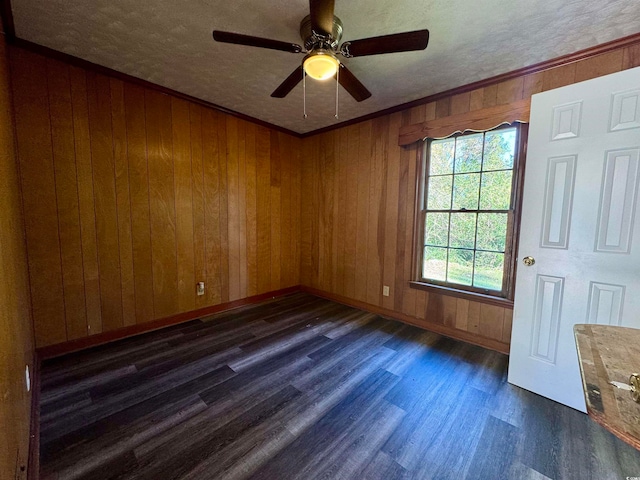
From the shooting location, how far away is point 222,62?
6.67ft

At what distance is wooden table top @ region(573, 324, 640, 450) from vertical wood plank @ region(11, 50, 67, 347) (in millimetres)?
3160

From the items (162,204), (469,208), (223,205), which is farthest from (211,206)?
(469,208)

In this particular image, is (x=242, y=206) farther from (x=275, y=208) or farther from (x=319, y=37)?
(x=319, y=37)

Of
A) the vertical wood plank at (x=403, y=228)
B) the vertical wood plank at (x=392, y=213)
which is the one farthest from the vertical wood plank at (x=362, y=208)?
the vertical wood plank at (x=403, y=228)

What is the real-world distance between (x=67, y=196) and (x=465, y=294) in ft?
11.8

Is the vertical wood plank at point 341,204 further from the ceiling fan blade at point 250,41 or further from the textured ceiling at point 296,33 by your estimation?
the ceiling fan blade at point 250,41

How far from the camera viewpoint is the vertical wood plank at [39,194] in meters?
1.87

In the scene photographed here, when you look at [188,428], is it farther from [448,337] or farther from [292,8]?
[292,8]

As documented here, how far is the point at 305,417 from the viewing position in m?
1.50

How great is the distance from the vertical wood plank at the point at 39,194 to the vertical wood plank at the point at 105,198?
0.86 ft

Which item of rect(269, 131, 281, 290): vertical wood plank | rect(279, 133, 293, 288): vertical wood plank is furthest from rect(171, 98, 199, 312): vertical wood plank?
rect(279, 133, 293, 288): vertical wood plank

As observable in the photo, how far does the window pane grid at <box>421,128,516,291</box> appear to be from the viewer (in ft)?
7.37

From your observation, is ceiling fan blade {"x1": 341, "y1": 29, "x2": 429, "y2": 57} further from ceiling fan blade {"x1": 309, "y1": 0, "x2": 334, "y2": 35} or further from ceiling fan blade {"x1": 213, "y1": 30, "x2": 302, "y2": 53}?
ceiling fan blade {"x1": 213, "y1": 30, "x2": 302, "y2": 53}

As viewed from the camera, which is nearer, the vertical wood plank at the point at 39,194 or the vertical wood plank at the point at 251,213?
the vertical wood plank at the point at 39,194
